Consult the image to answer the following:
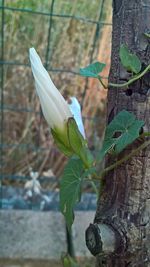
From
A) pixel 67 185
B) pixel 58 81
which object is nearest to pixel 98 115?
pixel 58 81

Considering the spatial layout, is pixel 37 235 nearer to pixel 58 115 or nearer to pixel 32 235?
pixel 32 235

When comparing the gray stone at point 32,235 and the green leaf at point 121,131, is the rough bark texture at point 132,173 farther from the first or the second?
the gray stone at point 32,235

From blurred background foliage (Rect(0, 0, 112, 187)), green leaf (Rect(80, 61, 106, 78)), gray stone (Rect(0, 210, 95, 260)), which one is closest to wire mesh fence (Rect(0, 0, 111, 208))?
blurred background foliage (Rect(0, 0, 112, 187))

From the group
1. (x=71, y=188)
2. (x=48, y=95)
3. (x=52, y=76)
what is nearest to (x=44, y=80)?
(x=48, y=95)

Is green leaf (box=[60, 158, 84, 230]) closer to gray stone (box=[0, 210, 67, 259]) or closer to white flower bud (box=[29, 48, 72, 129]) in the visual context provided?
white flower bud (box=[29, 48, 72, 129])

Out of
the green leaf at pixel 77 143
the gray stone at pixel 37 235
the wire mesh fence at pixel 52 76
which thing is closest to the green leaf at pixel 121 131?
the green leaf at pixel 77 143

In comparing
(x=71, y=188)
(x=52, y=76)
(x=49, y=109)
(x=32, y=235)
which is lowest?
(x=32, y=235)

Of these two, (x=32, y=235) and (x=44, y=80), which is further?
(x=32, y=235)
